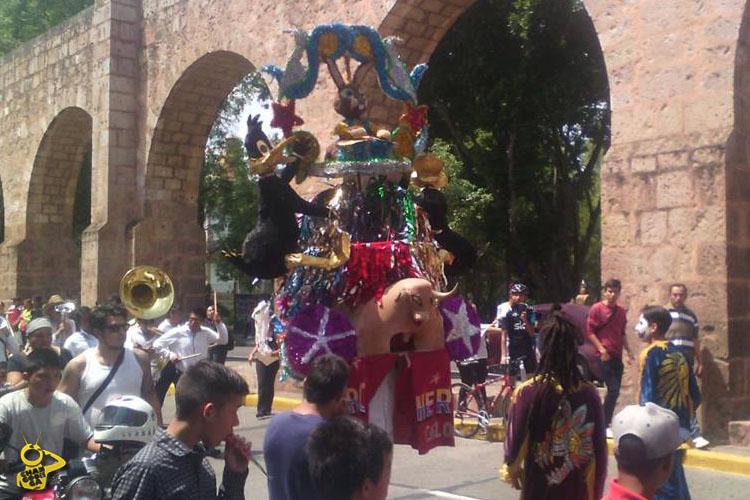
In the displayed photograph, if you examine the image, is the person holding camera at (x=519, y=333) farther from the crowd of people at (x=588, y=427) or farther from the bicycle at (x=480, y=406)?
the crowd of people at (x=588, y=427)

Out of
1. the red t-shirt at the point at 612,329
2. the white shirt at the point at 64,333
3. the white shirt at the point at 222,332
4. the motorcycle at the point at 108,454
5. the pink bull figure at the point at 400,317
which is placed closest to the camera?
the motorcycle at the point at 108,454

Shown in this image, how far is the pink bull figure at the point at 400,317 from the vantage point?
4848 mm

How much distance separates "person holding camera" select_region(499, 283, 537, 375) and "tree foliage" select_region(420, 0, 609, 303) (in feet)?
25.2

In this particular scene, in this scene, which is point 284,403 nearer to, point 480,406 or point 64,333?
point 64,333

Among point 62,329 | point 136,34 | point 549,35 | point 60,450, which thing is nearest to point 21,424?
point 60,450

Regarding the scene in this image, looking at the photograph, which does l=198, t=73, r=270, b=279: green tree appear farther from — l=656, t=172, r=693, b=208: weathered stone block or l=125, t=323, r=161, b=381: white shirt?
l=656, t=172, r=693, b=208: weathered stone block

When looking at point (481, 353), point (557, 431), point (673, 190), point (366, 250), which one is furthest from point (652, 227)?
point (557, 431)

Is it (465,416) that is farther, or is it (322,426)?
(465,416)

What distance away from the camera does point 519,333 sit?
35.3 feet

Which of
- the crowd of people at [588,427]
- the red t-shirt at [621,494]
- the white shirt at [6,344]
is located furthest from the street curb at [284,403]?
the red t-shirt at [621,494]

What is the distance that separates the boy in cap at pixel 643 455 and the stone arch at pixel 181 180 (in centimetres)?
1346

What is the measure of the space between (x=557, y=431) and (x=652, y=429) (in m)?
1.20

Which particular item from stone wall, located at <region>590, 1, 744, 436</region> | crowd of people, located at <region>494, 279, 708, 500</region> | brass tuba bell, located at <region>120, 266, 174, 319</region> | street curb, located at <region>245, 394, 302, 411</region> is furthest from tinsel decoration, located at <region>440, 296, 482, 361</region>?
street curb, located at <region>245, 394, 302, 411</region>

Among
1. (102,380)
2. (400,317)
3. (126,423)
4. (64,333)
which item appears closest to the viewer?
(126,423)
